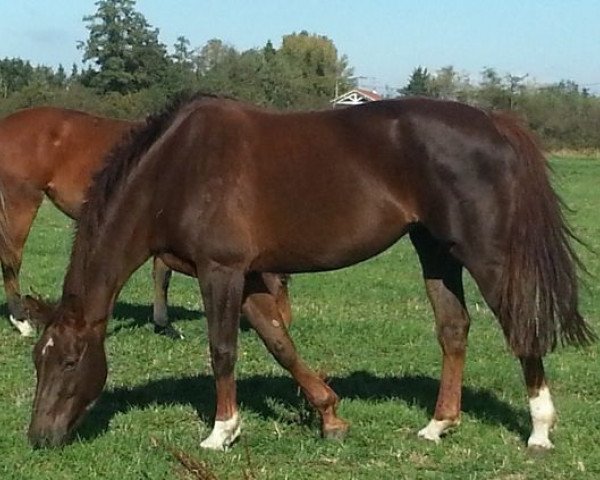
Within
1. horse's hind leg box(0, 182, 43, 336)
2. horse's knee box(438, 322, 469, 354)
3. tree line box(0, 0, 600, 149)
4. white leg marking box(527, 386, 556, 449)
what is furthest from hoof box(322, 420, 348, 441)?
tree line box(0, 0, 600, 149)

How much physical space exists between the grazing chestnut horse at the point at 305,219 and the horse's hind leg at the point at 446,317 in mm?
43

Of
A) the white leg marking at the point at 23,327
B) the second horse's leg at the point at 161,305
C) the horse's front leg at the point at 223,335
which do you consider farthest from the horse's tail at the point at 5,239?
the horse's front leg at the point at 223,335

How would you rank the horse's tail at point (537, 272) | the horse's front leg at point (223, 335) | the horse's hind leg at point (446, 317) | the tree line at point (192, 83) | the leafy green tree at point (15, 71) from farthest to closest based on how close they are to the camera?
the leafy green tree at point (15, 71) < the tree line at point (192, 83) < the horse's hind leg at point (446, 317) < the horse's front leg at point (223, 335) < the horse's tail at point (537, 272)

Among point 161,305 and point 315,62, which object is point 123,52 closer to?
point 315,62

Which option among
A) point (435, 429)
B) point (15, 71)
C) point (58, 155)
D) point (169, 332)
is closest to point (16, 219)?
point (58, 155)

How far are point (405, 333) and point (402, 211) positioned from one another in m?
3.21

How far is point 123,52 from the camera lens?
49.6 m

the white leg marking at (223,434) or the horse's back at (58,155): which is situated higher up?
the horse's back at (58,155)

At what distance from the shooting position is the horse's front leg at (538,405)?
5375mm

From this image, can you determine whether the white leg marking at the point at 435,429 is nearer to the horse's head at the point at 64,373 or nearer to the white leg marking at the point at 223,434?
the white leg marking at the point at 223,434

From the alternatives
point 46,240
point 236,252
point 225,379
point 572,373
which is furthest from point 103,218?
point 46,240

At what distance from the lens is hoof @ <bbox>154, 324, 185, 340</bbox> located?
27.8ft

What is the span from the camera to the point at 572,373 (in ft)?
23.4

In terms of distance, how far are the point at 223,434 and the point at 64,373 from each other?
3.10 feet
